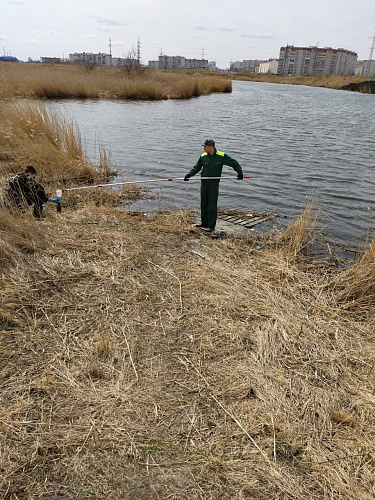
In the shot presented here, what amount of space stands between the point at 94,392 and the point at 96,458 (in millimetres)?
548

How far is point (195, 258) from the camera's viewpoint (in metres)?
5.26

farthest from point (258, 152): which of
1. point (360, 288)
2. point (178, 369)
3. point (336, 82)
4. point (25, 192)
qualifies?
point (336, 82)

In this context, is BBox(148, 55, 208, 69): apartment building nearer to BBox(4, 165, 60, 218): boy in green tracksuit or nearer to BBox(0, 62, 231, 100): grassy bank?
BBox(0, 62, 231, 100): grassy bank

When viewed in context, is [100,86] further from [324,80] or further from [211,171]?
[324,80]

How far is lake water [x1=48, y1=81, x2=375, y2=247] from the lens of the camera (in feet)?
28.3

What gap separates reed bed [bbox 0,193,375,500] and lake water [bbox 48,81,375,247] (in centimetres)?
239

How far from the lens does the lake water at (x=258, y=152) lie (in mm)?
8617

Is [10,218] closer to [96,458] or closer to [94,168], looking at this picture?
[96,458]

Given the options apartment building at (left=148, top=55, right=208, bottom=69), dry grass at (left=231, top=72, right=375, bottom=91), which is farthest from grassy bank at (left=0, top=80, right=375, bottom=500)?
apartment building at (left=148, top=55, right=208, bottom=69)

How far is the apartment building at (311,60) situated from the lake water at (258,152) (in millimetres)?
141374

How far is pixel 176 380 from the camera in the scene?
3043mm

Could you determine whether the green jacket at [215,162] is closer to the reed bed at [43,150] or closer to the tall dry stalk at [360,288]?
the tall dry stalk at [360,288]

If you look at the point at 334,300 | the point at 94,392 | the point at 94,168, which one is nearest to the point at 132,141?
the point at 94,168

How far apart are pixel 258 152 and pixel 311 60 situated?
6170 inches
